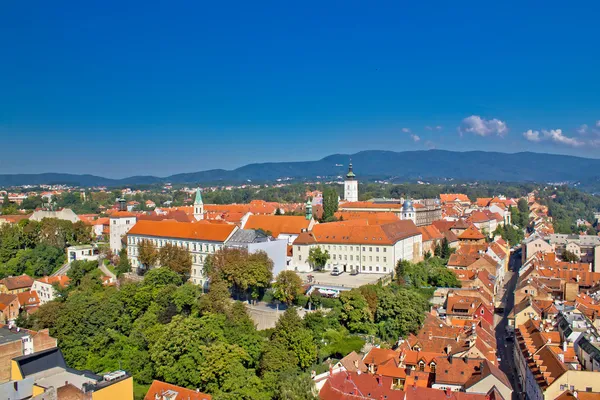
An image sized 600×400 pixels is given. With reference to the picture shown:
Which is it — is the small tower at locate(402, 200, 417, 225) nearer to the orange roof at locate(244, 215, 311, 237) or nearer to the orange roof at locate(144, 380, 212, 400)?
the orange roof at locate(244, 215, 311, 237)

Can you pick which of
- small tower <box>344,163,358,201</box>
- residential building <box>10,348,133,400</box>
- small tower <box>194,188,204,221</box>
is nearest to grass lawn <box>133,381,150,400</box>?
residential building <box>10,348,133,400</box>

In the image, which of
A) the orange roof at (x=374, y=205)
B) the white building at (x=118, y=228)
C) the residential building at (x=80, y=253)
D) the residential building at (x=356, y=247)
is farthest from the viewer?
the orange roof at (x=374, y=205)

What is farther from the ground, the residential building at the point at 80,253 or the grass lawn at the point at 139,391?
the residential building at the point at 80,253

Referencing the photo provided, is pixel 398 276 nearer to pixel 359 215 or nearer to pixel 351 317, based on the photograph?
pixel 351 317

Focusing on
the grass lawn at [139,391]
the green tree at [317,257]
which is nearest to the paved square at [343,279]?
the green tree at [317,257]

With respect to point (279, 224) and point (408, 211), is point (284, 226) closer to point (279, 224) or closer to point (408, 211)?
point (279, 224)

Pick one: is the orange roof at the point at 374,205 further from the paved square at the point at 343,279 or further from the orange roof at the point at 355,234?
the paved square at the point at 343,279

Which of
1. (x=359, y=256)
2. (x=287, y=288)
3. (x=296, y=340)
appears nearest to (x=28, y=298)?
(x=287, y=288)
